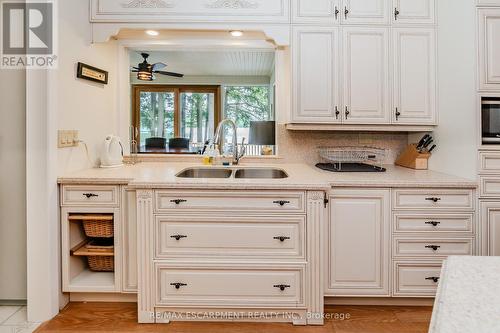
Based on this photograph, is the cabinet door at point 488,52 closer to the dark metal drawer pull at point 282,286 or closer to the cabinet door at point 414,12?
the cabinet door at point 414,12

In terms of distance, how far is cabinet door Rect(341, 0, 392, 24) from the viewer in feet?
8.34

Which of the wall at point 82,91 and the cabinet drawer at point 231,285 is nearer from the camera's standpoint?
the cabinet drawer at point 231,285

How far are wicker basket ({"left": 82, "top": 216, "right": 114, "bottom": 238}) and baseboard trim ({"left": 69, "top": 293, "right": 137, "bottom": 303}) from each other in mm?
403

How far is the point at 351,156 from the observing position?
2717 mm

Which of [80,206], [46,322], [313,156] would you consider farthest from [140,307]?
[313,156]

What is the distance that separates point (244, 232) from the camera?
2.06 metres

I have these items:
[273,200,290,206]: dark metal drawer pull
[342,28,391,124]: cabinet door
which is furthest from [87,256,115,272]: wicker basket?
[342,28,391,124]: cabinet door

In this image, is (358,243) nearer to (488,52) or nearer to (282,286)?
(282,286)

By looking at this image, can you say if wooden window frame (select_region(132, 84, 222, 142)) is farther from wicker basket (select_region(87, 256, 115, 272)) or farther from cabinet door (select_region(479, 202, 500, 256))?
cabinet door (select_region(479, 202, 500, 256))

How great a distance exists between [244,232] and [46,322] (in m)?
1.34

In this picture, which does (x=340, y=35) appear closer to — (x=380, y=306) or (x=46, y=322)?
(x=380, y=306)

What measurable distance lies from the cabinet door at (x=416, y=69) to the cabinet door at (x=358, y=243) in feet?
2.73
